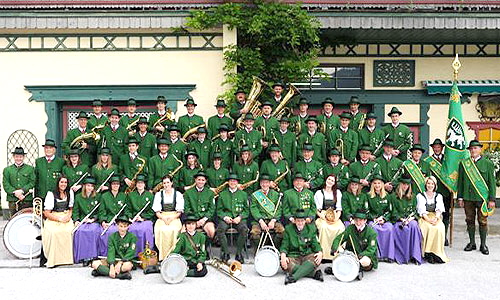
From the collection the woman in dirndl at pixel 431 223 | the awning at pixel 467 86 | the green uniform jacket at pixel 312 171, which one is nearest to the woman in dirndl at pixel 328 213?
the green uniform jacket at pixel 312 171

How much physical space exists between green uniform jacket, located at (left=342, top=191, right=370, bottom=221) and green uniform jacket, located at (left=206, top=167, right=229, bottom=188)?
2.11 m

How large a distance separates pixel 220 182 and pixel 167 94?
3307 mm

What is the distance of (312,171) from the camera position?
9898mm

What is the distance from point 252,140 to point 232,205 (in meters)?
1.49

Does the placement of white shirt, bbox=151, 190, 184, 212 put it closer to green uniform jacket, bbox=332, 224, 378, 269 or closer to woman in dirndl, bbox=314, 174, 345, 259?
woman in dirndl, bbox=314, 174, 345, 259

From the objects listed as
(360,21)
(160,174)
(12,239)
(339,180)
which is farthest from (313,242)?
(360,21)

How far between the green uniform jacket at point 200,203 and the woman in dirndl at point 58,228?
1897 mm

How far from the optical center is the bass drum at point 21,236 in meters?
9.10

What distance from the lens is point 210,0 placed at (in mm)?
12188

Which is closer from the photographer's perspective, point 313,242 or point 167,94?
point 313,242

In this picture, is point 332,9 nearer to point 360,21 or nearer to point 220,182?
point 360,21

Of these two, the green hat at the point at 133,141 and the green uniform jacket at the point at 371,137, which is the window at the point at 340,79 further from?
the green hat at the point at 133,141

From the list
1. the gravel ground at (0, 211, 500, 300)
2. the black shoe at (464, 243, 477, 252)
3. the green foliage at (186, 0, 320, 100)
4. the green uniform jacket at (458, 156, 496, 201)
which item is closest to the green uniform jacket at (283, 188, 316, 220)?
the gravel ground at (0, 211, 500, 300)

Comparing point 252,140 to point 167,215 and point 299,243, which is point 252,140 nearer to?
point 167,215
